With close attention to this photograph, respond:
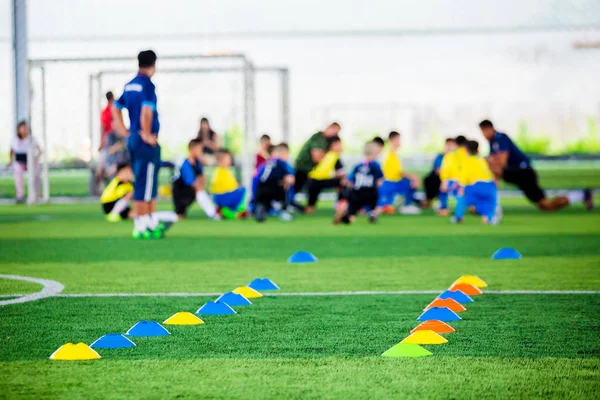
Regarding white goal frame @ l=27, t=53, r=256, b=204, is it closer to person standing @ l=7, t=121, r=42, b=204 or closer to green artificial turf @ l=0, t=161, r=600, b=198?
person standing @ l=7, t=121, r=42, b=204

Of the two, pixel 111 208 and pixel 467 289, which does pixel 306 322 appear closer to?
pixel 467 289

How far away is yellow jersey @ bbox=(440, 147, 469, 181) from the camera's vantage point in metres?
17.3

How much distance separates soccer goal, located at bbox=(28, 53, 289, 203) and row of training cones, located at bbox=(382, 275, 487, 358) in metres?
12.8

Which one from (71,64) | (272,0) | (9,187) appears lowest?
(9,187)

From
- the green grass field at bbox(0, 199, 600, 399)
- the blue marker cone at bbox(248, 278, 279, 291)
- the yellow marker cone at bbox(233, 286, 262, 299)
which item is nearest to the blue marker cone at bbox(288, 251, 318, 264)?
the green grass field at bbox(0, 199, 600, 399)

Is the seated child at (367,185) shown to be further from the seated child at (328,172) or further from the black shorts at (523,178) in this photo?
the black shorts at (523,178)

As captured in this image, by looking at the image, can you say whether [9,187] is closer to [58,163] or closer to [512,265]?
[58,163]

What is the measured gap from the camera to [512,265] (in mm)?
9289

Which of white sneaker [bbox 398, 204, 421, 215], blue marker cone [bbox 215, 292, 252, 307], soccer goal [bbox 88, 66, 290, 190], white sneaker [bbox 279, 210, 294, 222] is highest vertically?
soccer goal [bbox 88, 66, 290, 190]

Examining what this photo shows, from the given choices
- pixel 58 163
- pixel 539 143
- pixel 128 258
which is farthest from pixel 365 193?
pixel 539 143

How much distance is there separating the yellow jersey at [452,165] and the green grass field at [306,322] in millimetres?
4950

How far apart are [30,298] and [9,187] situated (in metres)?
21.6

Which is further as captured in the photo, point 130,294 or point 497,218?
point 497,218

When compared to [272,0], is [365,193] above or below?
below
